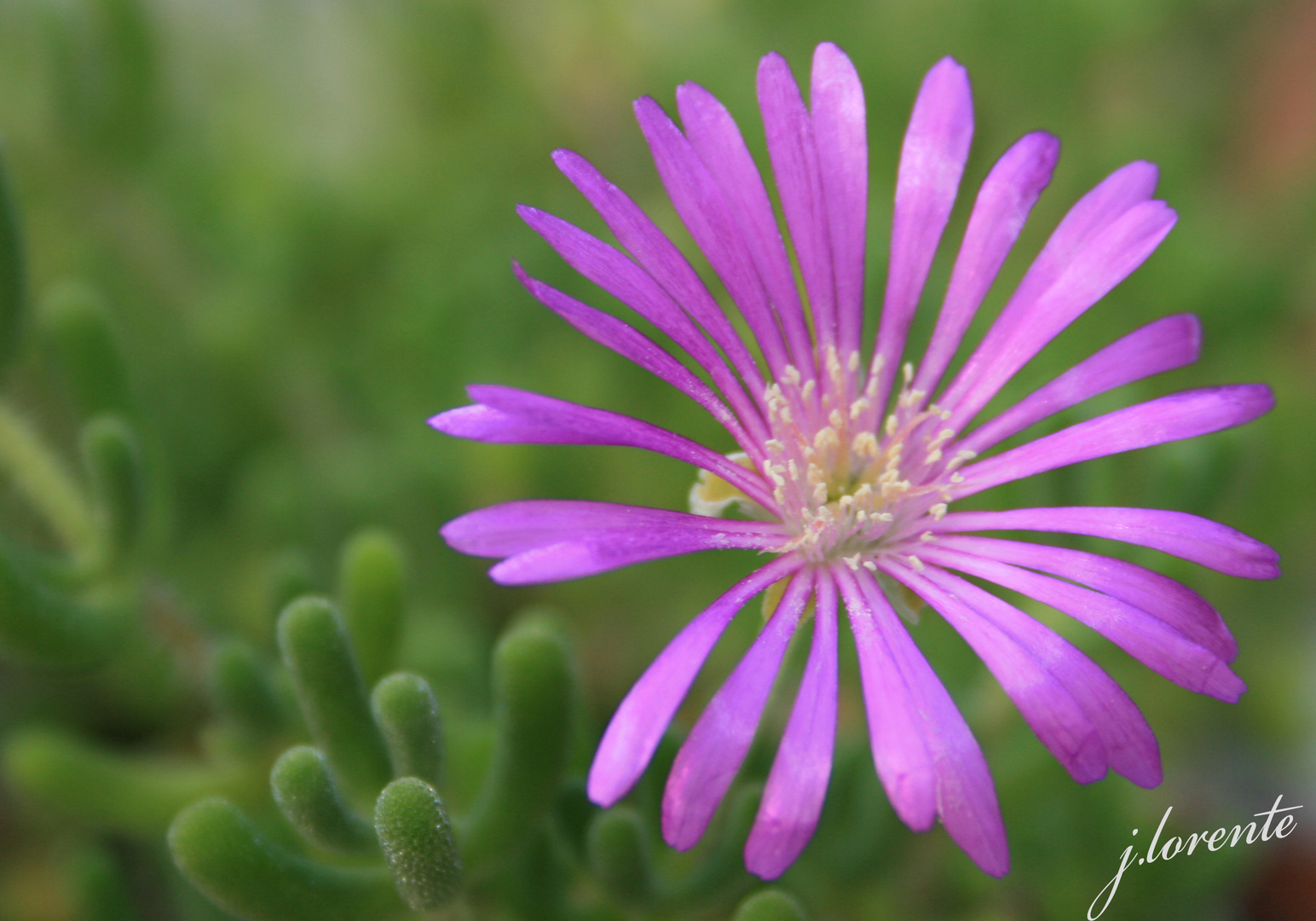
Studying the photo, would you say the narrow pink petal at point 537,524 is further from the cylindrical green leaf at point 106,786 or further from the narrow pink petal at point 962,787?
the cylindrical green leaf at point 106,786

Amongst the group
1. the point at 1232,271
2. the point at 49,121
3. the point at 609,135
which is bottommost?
the point at 1232,271

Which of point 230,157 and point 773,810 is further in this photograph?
point 230,157

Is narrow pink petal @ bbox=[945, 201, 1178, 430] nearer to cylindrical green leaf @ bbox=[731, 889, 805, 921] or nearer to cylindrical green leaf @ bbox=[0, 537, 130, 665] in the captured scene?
cylindrical green leaf @ bbox=[731, 889, 805, 921]

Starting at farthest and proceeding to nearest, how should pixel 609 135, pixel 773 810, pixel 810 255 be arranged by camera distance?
pixel 609 135
pixel 810 255
pixel 773 810

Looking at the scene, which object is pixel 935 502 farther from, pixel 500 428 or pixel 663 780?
pixel 500 428

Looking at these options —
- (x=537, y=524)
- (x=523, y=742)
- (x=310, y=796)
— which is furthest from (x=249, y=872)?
(x=537, y=524)

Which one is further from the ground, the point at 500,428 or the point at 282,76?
the point at 282,76

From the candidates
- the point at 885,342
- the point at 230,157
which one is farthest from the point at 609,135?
the point at 885,342

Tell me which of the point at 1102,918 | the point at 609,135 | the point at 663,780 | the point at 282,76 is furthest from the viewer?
the point at 282,76

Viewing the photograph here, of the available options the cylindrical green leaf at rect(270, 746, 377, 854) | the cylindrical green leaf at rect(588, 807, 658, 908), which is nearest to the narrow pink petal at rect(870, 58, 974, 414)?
the cylindrical green leaf at rect(588, 807, 658, 908)
